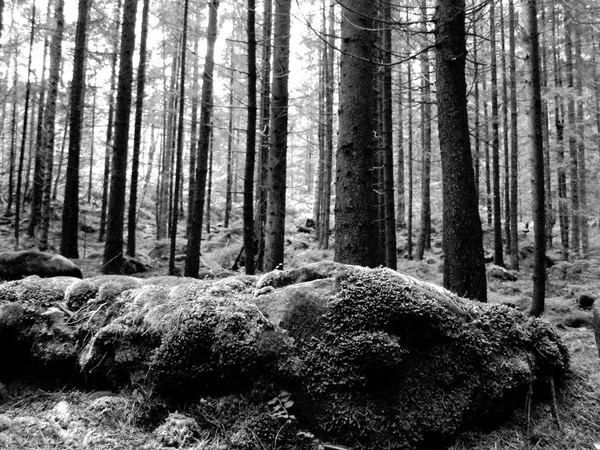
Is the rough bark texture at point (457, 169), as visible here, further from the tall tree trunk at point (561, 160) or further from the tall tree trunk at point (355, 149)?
the tall tree trunk at point (561, 160)

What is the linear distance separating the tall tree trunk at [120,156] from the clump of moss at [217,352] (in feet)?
27.8

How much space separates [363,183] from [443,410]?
3.14 meters

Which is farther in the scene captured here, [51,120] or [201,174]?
[51,120]

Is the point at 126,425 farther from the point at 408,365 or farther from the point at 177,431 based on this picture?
the point at 408,365

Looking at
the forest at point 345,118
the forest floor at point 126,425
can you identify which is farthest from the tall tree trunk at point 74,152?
the forest floor at point 126,425

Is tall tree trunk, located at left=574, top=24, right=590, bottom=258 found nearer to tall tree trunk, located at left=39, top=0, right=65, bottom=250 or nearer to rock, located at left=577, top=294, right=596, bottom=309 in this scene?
rock, located at left=577, top=294, right=596, bottom=309

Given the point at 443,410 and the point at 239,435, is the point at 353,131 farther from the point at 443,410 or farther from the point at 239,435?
the point at 239,435

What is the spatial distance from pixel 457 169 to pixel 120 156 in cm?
878

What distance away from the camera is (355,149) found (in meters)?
5.12

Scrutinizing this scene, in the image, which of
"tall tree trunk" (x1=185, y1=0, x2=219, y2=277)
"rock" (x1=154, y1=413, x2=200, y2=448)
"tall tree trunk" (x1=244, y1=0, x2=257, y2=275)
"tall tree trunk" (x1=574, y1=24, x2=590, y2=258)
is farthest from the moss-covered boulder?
"tall tree trunk" (x1=574, y1=24, x2=590, y2=258)

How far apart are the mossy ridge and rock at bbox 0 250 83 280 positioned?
564 centimetres

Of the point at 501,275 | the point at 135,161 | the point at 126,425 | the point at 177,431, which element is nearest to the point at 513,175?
the point at 501,275

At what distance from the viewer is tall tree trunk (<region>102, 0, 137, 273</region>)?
1013 centimetres

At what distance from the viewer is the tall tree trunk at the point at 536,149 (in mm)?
8383
